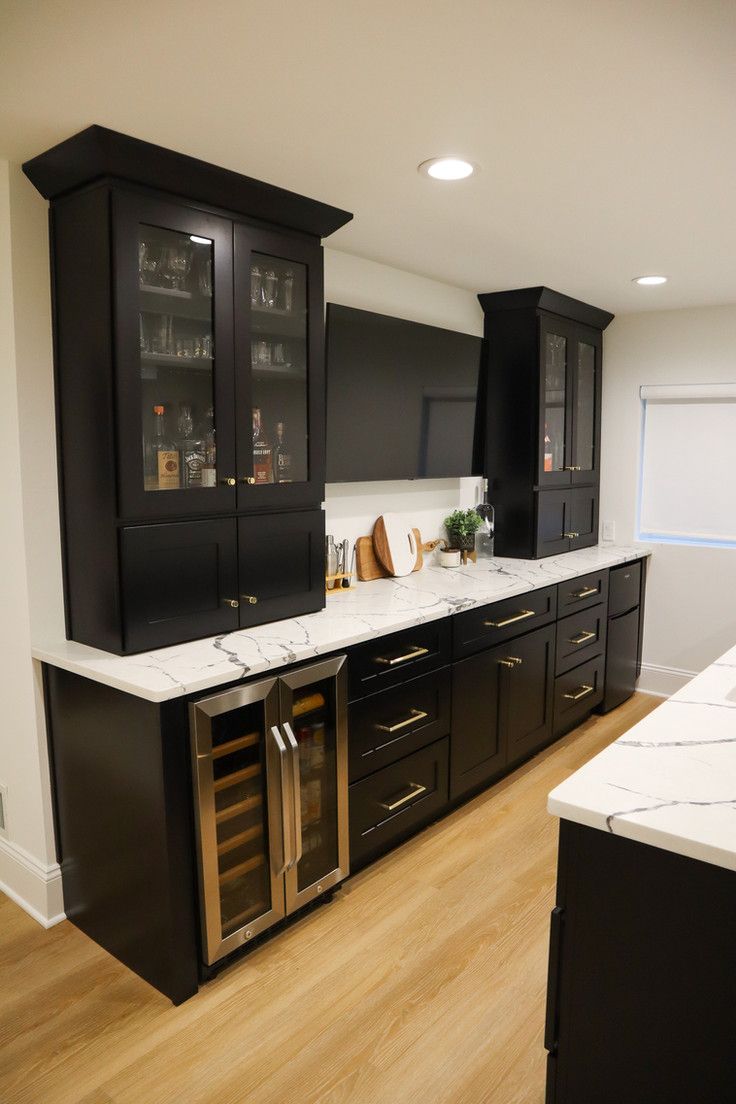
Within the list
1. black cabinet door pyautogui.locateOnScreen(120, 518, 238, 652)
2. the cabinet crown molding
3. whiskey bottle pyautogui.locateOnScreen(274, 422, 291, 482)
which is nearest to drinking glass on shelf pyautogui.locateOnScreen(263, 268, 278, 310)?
the cabinet crown molding

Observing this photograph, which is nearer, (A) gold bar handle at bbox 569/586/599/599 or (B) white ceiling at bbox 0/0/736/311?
(B) white ceiling at bbox 0/0/736/311

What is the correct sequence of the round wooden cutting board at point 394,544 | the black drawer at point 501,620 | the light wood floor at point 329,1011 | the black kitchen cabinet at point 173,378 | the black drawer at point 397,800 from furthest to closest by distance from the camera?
the round wooden cutting board at point 394,544 < the black drawer at point 501,620 < the black drawer at point 397,800 < the black kitchen cabinet at point 173,378 < the light wood floor at point 329,1011

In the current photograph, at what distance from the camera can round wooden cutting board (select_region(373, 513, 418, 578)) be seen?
11.3ft

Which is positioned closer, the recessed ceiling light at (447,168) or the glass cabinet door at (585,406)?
the recessed ceiling light at (447,168)

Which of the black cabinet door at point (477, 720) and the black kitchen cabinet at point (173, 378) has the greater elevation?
the black kitchen cabinet at point (173, 378)

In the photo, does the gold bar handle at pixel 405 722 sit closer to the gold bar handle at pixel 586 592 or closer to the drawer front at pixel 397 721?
the drawer front at pixel 397 721

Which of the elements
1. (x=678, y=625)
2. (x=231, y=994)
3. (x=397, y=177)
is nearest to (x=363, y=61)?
(x=397, y=177)

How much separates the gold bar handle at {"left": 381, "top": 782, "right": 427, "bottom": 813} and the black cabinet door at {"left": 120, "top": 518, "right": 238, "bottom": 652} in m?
0.88

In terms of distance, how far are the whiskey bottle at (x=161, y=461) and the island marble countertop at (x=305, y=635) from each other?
19.4 inches

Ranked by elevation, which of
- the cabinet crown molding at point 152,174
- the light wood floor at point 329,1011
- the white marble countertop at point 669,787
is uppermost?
the cabinet crown molding at point 152,174

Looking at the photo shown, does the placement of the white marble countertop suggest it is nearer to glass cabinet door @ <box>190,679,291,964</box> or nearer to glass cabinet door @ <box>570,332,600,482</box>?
glass cabinet door @ <box>190,679,291,964</box>

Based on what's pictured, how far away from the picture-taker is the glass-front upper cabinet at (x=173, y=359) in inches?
81.2

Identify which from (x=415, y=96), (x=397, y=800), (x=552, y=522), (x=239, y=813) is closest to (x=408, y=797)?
(x=397, y=800)

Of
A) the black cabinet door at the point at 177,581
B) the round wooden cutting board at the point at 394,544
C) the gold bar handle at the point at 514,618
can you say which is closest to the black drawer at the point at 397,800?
the gold bar handle at the point at 514,618
